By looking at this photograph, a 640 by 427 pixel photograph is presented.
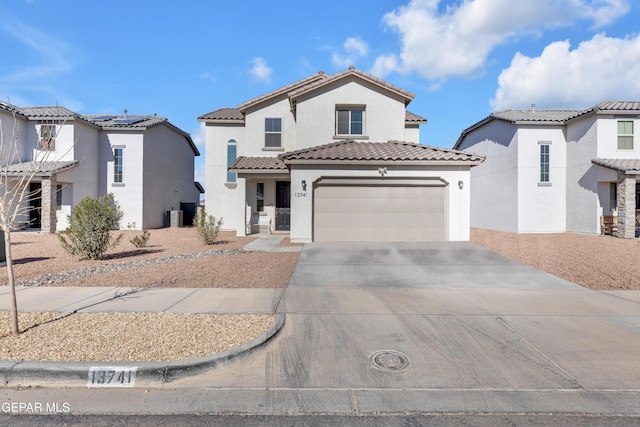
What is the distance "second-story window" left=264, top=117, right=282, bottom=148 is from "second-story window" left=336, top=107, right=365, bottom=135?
146 inches

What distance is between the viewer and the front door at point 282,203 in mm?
17938

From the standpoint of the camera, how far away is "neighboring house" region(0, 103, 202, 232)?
1814 centimetres

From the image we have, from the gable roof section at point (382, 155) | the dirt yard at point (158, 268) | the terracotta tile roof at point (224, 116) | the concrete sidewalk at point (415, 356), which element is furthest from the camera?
the terracotta tile roof at point (224, 116)

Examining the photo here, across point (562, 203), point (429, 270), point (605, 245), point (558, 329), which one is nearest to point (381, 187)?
point (429, 270)

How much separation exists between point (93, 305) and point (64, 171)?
53.8 feet

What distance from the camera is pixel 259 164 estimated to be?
16438 mm

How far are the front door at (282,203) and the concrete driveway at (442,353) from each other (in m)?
10.5

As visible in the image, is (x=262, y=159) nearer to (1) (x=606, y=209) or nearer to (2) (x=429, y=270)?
(2) (x=429, y=270)

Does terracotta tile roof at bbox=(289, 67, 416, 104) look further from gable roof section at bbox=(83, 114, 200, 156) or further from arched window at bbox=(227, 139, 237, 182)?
gable roof section at bbox=(83, 114, 200, 156)

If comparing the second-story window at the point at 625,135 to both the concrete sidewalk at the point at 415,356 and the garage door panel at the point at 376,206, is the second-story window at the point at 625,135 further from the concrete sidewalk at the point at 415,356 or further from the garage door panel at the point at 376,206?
the concrete sidewalk at the point at 415,356

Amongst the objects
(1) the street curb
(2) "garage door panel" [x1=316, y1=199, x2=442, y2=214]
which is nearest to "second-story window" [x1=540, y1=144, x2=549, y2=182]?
(2) "garage door panel" [x1=316, y1=199, x2=442, y2=214]

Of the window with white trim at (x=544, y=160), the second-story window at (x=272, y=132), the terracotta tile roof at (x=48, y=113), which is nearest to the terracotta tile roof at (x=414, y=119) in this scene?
the window with white trim at (x=544, y=160)

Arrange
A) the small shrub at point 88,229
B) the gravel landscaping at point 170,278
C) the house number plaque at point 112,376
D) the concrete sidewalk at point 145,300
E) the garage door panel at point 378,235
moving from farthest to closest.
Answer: the garage door panel at point 378,235 < the small shrub at point 88,229 < the concrete sidewalk at point 145,300 < the gravel landscaping at point 170,278 < the house number plaque at point 112,376

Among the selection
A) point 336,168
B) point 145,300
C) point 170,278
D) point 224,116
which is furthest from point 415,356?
point 224,116
